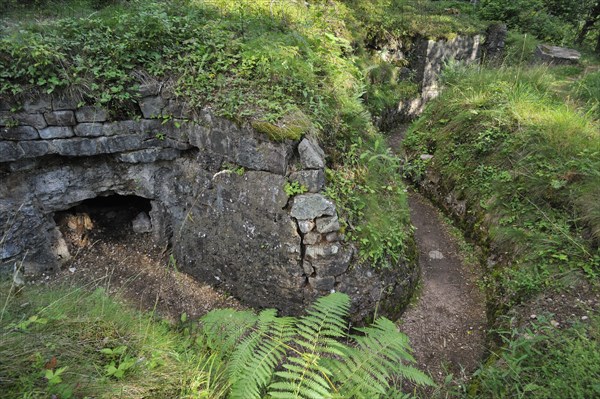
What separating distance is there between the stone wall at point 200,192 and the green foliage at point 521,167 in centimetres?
158

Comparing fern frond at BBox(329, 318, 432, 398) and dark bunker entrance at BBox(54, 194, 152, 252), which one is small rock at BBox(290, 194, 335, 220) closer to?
fern frond at BBox(329, 318, 432, 398)

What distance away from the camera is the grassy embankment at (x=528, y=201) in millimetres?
3334

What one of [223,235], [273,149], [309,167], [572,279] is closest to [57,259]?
[223,235]

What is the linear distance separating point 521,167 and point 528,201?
0.69 m

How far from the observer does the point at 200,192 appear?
5270 mm

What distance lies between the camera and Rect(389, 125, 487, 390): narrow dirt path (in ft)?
14.4

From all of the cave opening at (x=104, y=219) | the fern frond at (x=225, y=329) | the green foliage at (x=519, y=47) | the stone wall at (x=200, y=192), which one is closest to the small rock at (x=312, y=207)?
the stone wall at (x=200, y=192)

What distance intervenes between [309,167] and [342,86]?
6.22 ft

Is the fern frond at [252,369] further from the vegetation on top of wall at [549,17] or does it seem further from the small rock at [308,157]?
the vegetation on top of wall at [549,17]

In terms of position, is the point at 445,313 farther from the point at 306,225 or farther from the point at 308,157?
the point at 308,157

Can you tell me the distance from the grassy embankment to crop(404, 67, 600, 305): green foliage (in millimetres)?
16

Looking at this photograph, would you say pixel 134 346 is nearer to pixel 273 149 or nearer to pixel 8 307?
pixel 8 307

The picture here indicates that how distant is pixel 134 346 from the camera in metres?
2.29

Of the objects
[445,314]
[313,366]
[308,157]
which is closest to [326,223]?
[308,157]
